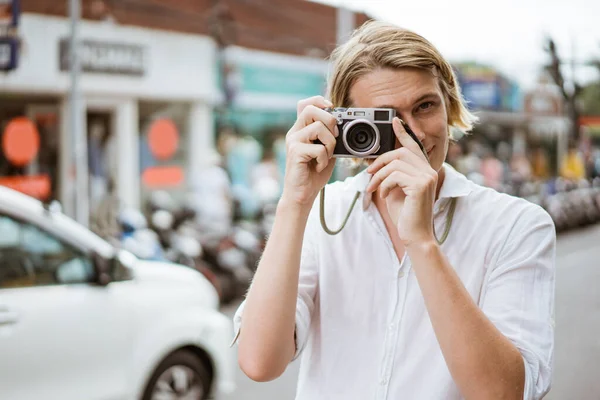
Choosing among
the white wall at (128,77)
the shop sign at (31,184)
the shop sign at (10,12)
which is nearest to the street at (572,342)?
the shop sign at (31,184)

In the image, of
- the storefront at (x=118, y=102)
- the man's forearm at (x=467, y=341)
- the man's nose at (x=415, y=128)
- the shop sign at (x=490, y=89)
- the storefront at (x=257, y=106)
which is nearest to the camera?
the man's forearm at (x=467, y=341)

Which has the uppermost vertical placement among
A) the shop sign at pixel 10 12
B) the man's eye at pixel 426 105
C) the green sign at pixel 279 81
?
the shop sign at pixel 10 12

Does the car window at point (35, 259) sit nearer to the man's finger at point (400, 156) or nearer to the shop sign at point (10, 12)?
the man's finger at point (400, 156)

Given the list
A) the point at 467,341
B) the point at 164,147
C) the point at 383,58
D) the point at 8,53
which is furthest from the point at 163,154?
the point at 467,341

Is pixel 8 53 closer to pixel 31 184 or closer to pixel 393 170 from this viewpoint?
pixel 31 184

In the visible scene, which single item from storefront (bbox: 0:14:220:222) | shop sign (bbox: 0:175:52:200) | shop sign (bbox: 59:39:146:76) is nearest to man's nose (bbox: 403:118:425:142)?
storefront (bbox: 0:14:220:222)

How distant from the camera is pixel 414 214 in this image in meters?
1.38

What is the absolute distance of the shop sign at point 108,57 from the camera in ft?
37.5

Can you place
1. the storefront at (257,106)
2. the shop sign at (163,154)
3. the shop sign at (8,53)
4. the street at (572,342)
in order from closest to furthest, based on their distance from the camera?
the street at (572,342) → the shop sign at (8,53) → the shop sign at (163,154) → the storefront at (257,106)

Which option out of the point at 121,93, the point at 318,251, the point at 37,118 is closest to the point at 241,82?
the point at 121,93

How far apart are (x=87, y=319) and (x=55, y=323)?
0.61 ft

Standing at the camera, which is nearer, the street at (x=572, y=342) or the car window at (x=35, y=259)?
the car window at (x=35, y=259)

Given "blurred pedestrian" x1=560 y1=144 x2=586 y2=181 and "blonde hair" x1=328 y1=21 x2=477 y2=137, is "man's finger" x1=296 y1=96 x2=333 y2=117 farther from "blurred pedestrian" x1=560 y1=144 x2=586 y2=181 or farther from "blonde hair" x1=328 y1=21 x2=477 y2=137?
"blurred pedestrian" x1=560 y1=144 x2=586 y2=181

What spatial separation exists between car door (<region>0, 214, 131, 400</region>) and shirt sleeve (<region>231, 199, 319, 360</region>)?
2297 mm
